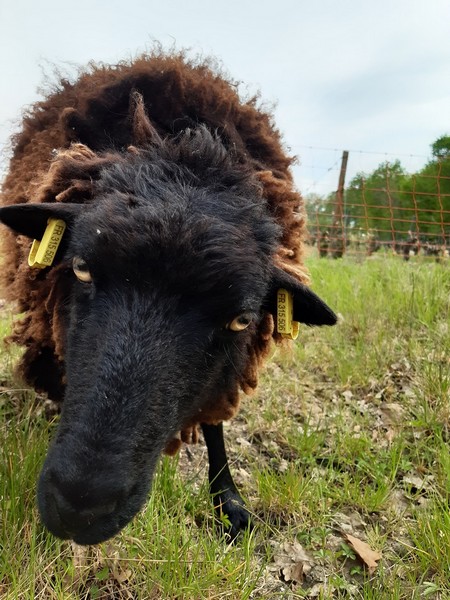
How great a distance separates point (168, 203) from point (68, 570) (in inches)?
55.9

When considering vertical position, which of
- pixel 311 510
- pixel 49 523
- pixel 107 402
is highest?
pixel 107 402

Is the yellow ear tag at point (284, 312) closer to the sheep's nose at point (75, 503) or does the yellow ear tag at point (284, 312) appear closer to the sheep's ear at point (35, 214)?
the sheep's ear at point (35, 214)

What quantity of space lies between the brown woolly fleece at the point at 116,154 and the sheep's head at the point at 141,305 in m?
0.24

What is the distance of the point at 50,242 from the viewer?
222 cm

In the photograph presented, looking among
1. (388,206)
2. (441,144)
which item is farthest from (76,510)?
(441,144)

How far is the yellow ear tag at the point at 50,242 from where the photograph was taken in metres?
2.21

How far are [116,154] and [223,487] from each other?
6.04 feet

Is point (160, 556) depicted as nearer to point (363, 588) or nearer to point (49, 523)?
point (49, 523)

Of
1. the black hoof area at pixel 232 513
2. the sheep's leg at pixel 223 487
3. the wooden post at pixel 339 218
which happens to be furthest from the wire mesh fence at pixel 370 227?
the black hoof area at pixel 232 513

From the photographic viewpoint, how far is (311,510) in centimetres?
269

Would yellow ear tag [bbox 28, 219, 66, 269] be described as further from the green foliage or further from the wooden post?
the wooden post

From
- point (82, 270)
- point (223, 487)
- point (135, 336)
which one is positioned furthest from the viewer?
point (223, 487)

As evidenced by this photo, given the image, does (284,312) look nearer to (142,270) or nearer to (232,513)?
(142,270)

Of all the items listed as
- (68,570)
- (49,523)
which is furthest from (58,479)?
(68,570)
